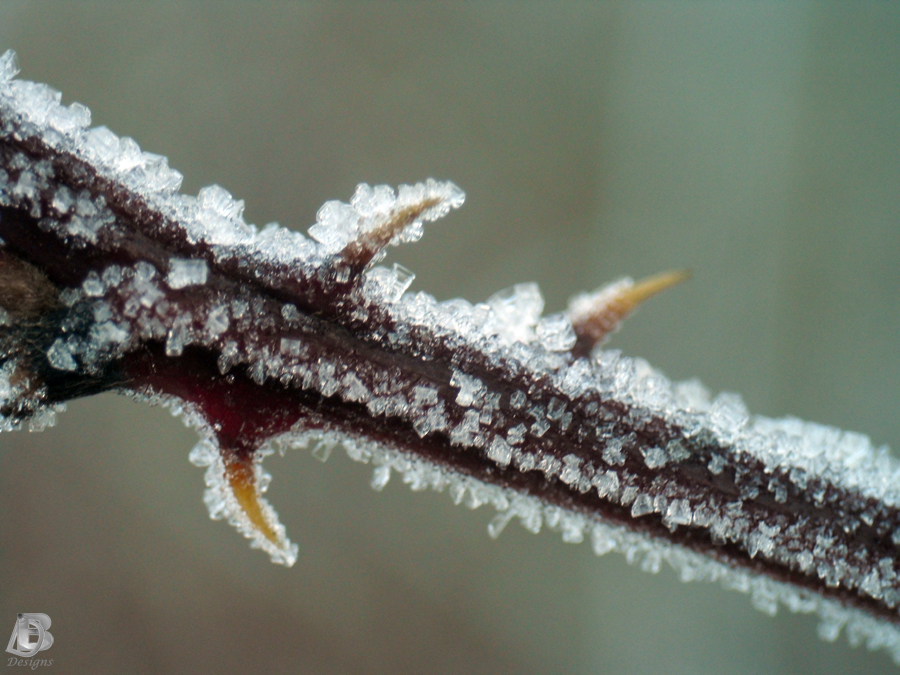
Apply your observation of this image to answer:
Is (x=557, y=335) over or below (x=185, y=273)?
over

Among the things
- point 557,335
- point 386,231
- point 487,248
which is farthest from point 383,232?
point 487,248

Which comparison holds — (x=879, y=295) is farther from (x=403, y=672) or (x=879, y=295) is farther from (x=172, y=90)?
(x=172, y=90)

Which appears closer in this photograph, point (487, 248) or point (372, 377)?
point (372, 377)

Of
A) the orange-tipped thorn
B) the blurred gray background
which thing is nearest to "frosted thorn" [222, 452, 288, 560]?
the orange-tipped thorn

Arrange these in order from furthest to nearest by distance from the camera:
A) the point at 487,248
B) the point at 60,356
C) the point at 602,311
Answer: the point at 487,248 < the point at 602,311 < the point at 60,356

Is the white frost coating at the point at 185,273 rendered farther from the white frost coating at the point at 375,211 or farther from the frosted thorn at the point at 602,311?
the frosted thorn at the point at 602,311

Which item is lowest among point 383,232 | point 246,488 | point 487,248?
point 246,488

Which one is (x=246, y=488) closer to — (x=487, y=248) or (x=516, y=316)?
(x=516, y=316)
